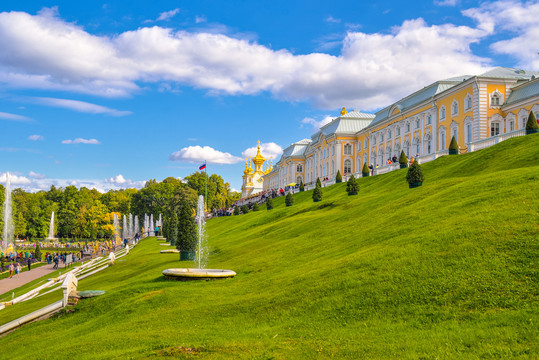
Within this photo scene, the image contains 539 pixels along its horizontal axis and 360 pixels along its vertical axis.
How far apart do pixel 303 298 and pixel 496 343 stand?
462 centimetres

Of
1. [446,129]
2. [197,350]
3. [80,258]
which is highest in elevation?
[446,129]

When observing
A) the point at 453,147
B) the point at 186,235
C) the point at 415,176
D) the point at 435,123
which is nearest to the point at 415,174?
the point at 415,176

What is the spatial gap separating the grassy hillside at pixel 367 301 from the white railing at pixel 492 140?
1372 centimetres

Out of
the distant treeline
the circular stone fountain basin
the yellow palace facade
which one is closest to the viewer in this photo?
the circular stone fountain basin

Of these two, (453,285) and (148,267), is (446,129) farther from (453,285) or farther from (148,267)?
(453,285)

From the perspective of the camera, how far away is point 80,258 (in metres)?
47.8

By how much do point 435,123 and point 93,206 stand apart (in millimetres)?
73037

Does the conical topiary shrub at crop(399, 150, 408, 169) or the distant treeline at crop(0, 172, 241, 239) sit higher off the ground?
the conical topiary shrub at crop(399, 150, 408, 169)

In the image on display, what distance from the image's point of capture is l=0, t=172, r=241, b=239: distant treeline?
96062 millimetres

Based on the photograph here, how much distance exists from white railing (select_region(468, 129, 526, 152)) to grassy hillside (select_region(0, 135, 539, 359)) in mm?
13724

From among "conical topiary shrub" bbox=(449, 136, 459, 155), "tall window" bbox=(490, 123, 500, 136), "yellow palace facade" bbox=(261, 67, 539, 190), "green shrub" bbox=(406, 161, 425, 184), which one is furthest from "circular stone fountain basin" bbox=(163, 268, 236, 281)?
"tall window" bbox=(490, 123, 500, 136)

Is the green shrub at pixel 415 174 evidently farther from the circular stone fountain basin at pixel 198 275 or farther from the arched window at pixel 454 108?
the arched window at pixel 454 108

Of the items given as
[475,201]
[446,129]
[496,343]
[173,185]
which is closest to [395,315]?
[496,343]

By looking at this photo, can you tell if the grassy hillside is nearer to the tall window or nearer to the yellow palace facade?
the yellow palace facade
